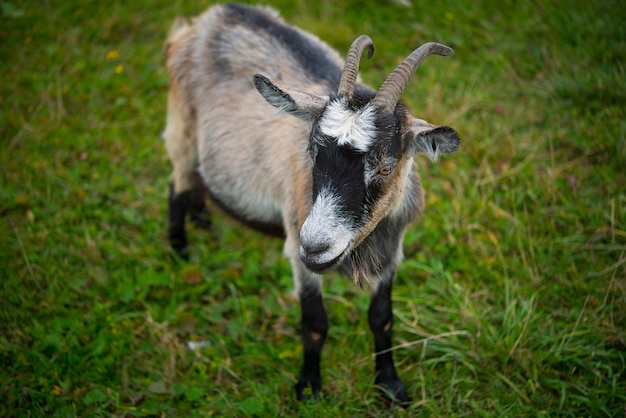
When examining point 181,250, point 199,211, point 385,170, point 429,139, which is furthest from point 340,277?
point 429,139

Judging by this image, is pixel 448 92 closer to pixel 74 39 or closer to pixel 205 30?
pixel 205 30

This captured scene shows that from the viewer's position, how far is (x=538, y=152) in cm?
457

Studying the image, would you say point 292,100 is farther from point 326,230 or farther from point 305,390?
point 305,390

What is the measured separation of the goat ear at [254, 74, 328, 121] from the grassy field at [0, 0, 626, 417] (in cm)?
164

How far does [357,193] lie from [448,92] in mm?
3210

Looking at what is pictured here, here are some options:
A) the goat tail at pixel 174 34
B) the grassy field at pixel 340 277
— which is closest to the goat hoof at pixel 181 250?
the grassy field at pixel 340 277

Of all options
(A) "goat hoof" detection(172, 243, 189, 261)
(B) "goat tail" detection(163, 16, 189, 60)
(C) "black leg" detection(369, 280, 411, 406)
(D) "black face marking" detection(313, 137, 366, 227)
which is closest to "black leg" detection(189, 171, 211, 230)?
(A) "goat hoof" detection(172, 243, 189, 261)

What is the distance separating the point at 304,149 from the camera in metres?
3.09

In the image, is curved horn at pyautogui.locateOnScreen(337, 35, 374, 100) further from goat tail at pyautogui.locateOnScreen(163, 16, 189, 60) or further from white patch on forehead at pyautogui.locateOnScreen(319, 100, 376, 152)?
goat tail at pyautogui.locateOnScreen(163, 16, 189, 60)

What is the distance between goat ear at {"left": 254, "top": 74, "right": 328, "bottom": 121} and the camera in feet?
8.70

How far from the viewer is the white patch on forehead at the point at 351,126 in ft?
7.84

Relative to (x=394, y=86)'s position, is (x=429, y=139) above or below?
below

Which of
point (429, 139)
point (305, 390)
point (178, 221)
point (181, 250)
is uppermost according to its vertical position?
point (429, 139)

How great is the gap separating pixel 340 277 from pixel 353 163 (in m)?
1.76
